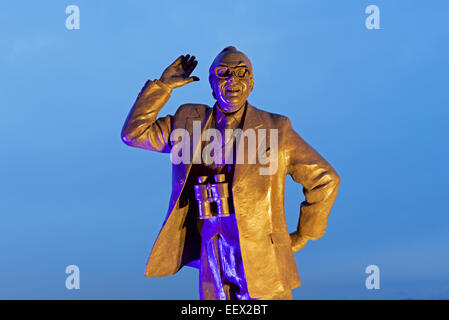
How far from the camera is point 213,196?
18.0 ft

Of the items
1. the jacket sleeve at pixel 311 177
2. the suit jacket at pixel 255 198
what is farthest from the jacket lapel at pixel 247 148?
the jacket sleeve at pixel 311 177

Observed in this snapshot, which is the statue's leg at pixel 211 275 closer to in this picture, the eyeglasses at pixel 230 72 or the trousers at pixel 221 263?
the trousers at pixel 221 263

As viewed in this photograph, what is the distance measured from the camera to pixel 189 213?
581 centimetres

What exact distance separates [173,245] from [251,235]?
26.9 inches

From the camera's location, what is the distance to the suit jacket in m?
5.48

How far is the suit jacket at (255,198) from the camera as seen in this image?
18.0ft

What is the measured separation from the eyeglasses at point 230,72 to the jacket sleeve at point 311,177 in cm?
52

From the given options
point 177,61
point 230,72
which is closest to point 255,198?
point 230,72

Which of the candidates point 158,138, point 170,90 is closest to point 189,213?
point 158,138

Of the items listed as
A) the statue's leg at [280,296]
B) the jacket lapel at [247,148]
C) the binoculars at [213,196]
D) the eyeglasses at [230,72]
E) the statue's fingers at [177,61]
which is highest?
the statue's fingers at [177,61]

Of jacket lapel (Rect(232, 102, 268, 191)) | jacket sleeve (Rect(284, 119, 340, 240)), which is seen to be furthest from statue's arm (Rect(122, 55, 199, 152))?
jacket sleeve (Rect(284, 119, 340, 240))

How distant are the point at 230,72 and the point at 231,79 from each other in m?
0.07

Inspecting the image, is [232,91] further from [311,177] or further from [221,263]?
[221,263]

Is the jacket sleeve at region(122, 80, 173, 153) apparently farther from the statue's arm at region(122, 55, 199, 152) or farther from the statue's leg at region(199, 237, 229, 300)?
the statue's leg at region(199, 237, 229, 300)
